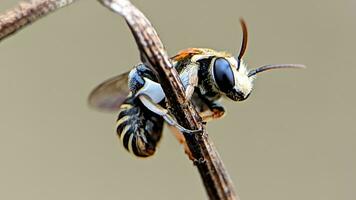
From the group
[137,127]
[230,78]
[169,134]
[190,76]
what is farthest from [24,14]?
[169,134]

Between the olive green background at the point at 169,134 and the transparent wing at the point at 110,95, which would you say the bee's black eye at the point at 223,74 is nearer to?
the transparent wing at the point at 110,95

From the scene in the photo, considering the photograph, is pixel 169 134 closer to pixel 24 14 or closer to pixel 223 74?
pixel 223 74

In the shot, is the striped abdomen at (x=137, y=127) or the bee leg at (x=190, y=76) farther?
the striped abdomen at (x=137, y=127)

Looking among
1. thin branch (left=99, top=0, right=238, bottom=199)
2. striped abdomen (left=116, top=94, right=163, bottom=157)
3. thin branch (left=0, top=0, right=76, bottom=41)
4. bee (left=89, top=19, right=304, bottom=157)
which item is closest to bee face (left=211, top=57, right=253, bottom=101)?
bee (left=89, top=19, right=304, bottom=157)

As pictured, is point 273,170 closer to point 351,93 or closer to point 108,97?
point 351,93

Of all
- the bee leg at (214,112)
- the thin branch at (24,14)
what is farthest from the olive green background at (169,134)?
the thin branch at (24,14)

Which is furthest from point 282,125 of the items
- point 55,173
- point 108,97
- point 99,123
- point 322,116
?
point 108,97

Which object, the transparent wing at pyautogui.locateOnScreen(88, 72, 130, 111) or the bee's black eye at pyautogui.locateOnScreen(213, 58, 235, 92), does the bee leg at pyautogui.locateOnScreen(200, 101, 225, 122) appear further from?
the transparent wing at pyautogui.locateOnScreen(88, 72, 130, 111)
